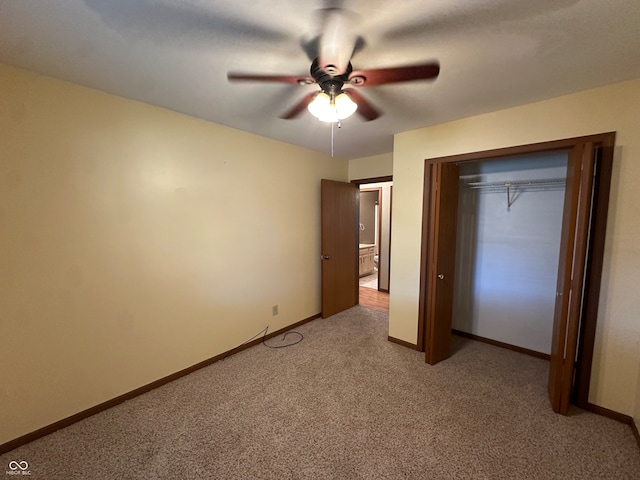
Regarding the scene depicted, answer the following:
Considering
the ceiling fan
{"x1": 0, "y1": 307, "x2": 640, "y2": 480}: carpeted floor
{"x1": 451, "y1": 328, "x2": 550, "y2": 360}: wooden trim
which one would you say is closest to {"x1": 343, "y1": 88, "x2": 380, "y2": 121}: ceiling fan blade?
the ceiling fan

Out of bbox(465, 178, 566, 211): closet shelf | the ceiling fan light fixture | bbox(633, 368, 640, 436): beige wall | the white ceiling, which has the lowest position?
bbox(633, 368, 640, 436): beige wall

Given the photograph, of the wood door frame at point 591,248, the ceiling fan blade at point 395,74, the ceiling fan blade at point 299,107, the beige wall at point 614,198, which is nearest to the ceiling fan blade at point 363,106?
the ceiling fan blade at point 395,74

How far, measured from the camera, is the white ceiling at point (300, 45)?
115 cm

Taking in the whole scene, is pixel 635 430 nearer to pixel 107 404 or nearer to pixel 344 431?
pixel 344 431

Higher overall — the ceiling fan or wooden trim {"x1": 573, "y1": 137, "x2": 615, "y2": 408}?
the ceiling fan

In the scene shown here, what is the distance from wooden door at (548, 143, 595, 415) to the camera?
1760mm

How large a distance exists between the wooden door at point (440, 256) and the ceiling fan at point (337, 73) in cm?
110

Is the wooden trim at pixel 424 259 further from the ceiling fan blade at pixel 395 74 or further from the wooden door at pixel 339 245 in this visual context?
the wooden door at pixel 339 245

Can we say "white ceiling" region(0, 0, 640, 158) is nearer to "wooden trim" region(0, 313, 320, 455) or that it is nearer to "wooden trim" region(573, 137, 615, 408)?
"wooden trim" region(573, 137, 615, 408)

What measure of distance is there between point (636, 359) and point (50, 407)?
13.4 ft

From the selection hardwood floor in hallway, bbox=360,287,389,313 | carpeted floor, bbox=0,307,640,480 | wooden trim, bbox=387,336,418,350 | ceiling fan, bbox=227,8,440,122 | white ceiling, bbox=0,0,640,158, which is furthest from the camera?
hardwood floor in hallway, bbox=360,287,389,313

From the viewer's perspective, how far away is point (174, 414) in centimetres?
198

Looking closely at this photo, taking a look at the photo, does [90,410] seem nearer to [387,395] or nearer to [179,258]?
[179,258]

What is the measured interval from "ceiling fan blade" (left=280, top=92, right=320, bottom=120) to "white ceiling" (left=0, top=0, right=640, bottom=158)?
0.05 m
